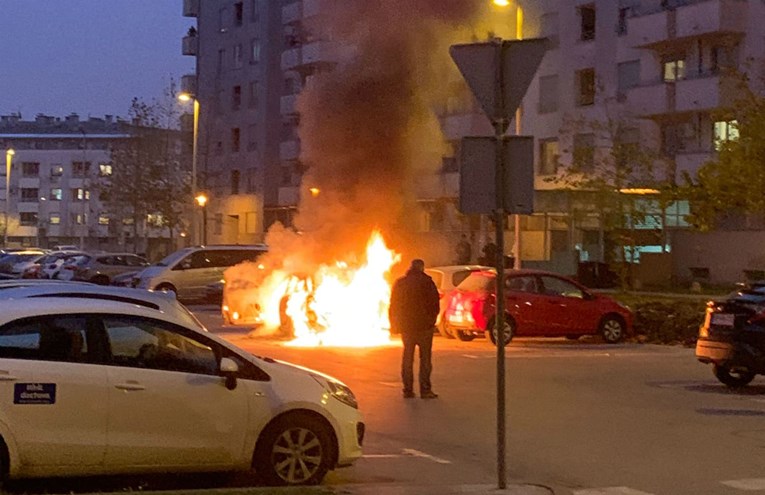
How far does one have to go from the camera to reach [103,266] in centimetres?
4522

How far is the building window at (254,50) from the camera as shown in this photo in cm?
7662

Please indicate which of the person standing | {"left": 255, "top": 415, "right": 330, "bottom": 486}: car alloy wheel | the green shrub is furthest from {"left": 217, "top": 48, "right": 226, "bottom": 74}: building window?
{"left": 255, "top": 415, "right": 330, "bottom": 486}: car alloy wheel

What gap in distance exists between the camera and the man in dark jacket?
636 inches

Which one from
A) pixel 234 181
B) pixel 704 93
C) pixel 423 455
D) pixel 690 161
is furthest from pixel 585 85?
pixel 423 455

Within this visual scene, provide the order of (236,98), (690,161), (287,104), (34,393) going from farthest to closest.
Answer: (236,98) → (287,104) → (690,161) → (34,393)

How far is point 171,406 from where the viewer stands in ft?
30.8

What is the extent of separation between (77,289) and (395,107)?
17.7m

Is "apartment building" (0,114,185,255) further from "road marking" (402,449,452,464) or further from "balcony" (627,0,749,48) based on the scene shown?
"road marking" (402,449,452,464)

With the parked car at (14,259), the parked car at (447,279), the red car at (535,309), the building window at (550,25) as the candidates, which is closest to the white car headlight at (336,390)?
the red car at (535,309)

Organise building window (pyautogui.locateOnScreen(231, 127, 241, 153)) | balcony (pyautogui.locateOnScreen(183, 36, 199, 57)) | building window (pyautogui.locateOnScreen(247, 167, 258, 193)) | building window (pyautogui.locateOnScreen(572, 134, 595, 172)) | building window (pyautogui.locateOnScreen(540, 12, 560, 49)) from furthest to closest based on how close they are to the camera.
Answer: balcony (pyautogui.locateOnScreen(183, 36, 199, 57)) < building window (pyautogui.locateOnScreen(231, 127, 241, 153)) < building window (pyautogui.locateOnScreen(247, 167, 258, 193)) < building window (pyautogui.locateOnScreen(540, 12, 560, 49)) < building window (pyautogui.locateOnScreen(572, 134, 595, 172))

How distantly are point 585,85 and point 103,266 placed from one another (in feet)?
71.0

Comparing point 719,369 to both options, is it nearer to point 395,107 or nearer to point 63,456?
point 63,456

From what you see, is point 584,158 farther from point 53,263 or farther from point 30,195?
point 30,195

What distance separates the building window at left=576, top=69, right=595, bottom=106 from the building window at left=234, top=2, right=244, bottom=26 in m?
31.3
